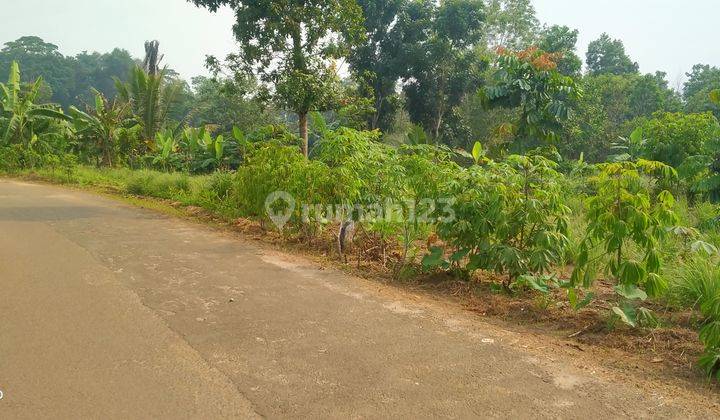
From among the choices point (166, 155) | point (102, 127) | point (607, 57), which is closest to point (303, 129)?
point (166, 155)

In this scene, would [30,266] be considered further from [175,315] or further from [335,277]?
[335,277]

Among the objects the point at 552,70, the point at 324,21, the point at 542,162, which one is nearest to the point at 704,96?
the point at 552,70

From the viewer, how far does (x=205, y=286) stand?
5285mm

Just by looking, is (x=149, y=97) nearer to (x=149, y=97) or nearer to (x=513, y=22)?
(x=149, y=97)

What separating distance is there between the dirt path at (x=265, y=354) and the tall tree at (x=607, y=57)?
36.2m

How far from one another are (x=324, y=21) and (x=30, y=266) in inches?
286

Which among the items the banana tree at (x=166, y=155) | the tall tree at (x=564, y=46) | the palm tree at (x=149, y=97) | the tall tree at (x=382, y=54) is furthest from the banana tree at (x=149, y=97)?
the tall tree at (x=564, y=46)

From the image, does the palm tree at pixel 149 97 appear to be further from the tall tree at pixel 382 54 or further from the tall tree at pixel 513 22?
the tall tree at pixel 513 22

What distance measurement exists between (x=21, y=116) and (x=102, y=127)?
315 cm

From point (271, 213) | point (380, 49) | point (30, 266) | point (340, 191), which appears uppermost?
point (380, 49)

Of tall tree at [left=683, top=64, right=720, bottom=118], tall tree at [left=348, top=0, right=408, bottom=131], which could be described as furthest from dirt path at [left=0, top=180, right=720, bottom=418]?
tall tree at [left=683, top=64, right=720, bottom=118]

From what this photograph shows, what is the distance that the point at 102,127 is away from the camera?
16.9 metres

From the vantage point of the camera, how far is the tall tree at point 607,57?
35.4 meters

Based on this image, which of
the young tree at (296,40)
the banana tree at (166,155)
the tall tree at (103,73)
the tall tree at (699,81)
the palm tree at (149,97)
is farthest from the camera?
the tall tree at (103,73)
